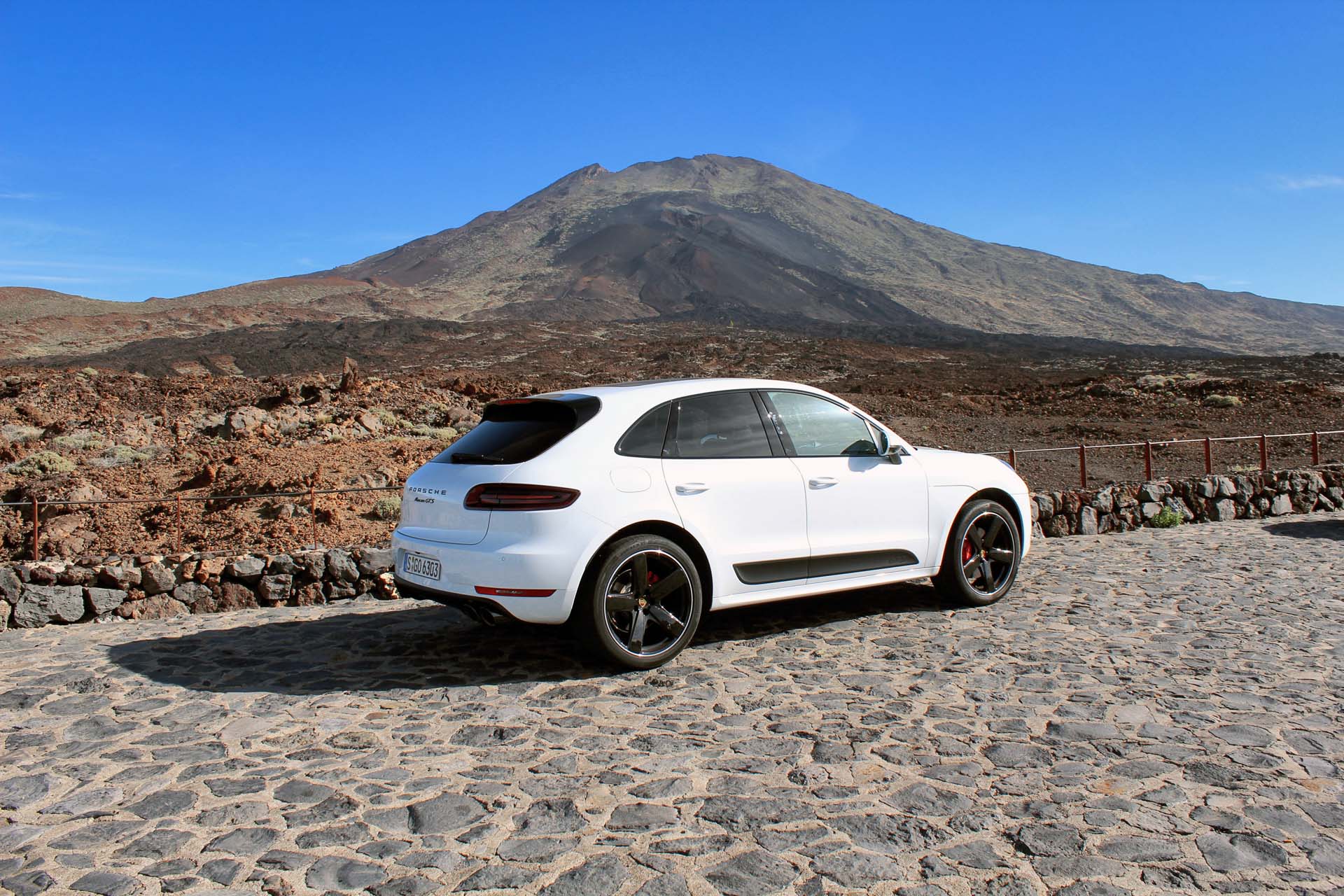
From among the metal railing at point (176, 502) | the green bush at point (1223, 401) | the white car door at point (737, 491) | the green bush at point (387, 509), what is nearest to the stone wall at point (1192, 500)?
the white car door at point (737, 491)

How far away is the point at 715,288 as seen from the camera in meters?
120

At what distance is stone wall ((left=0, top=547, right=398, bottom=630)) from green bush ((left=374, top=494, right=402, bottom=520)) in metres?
7.26

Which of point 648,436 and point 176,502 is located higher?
point 648,436

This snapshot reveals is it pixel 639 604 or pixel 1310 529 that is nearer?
pixel 639 604

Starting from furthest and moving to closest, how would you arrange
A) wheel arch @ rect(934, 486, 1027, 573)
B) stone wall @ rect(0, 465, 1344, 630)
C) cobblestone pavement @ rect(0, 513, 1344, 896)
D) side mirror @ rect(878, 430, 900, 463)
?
stone wall @ rect(0, 465, 1344, 630)
wheel arch @ rect(934, 486, 1027, 573)
side mirror @ rect(878, 430, 900, 463)
cobblestone pavement @ rect(0, 513, 1344, 896)

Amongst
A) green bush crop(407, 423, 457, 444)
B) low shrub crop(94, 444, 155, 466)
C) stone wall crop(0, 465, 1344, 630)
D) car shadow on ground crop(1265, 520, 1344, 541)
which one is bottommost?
car shadow on ground crop(1265, 520, 1344, 541)

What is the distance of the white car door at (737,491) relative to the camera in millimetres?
5879

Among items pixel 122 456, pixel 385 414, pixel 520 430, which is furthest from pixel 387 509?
pixel 520 430

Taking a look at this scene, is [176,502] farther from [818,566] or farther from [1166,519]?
[1166,519]

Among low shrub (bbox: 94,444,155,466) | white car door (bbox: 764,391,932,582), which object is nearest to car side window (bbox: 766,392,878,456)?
white car door (bbox: 764,391,932,582)

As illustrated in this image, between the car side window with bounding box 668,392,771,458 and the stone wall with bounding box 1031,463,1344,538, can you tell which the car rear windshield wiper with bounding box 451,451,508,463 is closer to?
the car side window with bounding box 668,392,771,458

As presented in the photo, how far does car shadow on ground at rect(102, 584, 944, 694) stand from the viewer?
5.73m

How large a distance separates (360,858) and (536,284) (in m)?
119

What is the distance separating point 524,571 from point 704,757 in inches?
59.0
